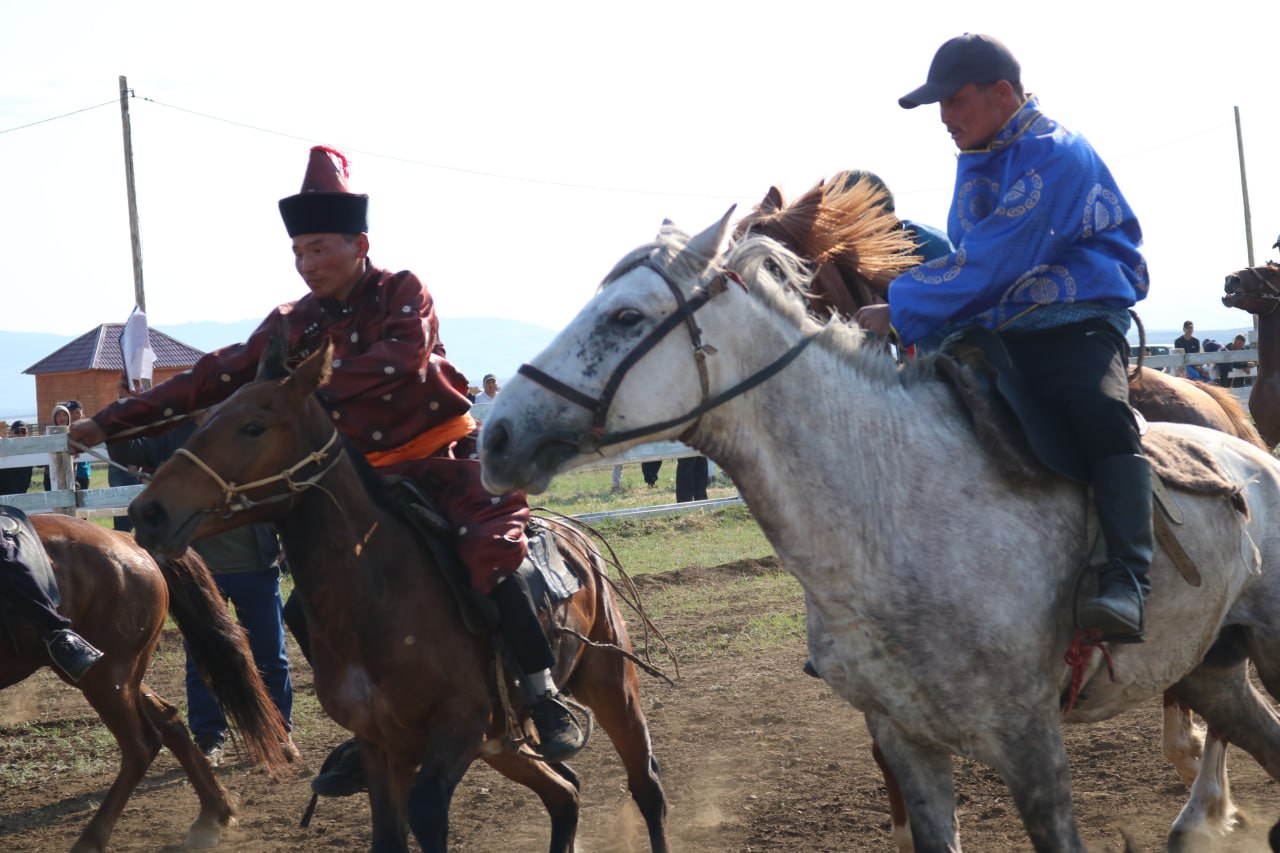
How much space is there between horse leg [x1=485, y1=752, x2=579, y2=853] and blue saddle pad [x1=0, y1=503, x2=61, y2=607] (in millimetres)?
2582

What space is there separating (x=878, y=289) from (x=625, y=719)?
2167 mm

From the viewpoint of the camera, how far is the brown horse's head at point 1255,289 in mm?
10805

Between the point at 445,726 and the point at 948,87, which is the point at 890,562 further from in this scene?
the point at 445,726

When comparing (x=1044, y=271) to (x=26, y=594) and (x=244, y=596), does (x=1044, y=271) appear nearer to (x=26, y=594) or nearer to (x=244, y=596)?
(x=26, y=594)

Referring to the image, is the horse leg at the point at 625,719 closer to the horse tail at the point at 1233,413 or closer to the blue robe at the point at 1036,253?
the blue robe at the point at 1036,253

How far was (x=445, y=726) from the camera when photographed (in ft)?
14.7

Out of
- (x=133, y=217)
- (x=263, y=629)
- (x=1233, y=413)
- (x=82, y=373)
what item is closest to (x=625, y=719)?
(x=263, y=629)

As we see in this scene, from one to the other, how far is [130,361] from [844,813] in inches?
206

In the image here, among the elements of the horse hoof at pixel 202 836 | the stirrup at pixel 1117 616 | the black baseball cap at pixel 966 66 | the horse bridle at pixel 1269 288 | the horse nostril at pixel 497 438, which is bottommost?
the horse hoof at pixel 202 836

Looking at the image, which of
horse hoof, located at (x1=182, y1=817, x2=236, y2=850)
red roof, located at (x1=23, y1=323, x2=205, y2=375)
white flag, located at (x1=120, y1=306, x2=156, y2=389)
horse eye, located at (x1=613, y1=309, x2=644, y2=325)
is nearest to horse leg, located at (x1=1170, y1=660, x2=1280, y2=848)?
horse eye, located at (x1=613, y1=309, x2=644, y2=325)

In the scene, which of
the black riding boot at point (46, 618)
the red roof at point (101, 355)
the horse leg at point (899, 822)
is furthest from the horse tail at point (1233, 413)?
the red roof at point (101, 355)

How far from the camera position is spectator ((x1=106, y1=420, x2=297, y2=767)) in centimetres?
767

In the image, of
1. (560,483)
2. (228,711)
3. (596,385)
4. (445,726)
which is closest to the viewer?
(596,385)

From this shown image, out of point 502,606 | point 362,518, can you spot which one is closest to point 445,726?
point 502,606
